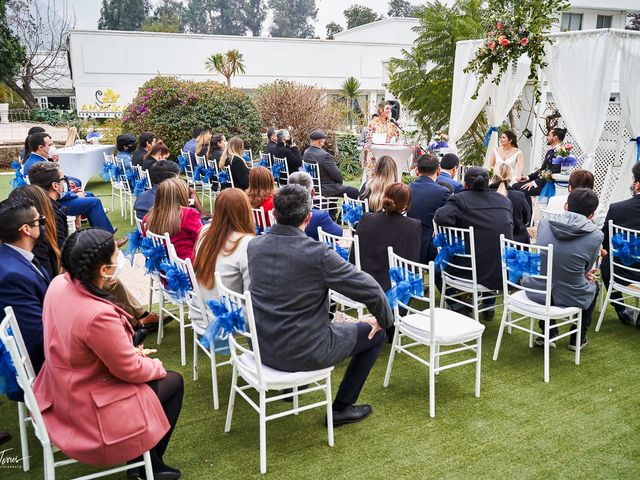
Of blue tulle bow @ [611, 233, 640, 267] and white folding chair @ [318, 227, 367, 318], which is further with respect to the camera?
blue tulle bow @ [611, 233, 640, 267]

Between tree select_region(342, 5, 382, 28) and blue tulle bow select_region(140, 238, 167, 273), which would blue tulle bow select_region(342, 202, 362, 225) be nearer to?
blue tulle bow select_region(140, 238, 167, 273)

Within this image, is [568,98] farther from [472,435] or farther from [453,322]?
[472,435]

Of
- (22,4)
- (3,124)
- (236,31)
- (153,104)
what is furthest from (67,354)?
(236,31)

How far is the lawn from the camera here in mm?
3012

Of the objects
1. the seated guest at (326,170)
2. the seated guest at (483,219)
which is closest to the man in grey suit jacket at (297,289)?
the seated guest at (483,219)

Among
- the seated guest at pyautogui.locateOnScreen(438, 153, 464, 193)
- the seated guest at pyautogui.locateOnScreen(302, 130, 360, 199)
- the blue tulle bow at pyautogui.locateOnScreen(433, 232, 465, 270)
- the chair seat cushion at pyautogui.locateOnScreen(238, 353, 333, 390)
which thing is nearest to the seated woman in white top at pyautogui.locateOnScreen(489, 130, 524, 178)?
the seated guest at pyautogui.locateOnScreen(438, 153, 464, 193)

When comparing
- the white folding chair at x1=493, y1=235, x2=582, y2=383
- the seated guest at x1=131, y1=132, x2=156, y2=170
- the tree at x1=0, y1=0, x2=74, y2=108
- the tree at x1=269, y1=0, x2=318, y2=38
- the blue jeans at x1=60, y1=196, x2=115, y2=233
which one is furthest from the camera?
the tree at x1=269, y1=0, x2=318, y2=38

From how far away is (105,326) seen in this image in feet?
7.52

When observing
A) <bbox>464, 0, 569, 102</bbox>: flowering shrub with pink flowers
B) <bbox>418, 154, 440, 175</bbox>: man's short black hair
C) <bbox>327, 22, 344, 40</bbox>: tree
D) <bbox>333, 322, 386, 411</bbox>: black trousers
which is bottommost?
<bbox>333, 322, 386, 411</bbox>: black trousers

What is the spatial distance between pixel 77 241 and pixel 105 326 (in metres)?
0.39

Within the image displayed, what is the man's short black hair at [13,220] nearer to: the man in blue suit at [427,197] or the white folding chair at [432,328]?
the white folding chair at [432,328]

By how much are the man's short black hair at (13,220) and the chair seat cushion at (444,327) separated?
237 centimetres

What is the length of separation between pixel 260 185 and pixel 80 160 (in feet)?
22.5

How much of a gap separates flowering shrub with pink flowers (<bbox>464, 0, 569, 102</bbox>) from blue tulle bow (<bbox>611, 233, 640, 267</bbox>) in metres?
3.96
